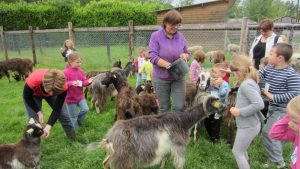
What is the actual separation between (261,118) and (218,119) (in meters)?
1.21

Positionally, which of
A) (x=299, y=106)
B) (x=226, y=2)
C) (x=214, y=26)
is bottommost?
(x=299, y=106)

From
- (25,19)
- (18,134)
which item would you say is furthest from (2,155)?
(25,19)

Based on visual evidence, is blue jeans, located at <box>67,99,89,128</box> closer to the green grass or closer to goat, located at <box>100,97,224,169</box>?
the green grass

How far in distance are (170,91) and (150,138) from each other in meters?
1.20

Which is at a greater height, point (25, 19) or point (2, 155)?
point (25, 19)

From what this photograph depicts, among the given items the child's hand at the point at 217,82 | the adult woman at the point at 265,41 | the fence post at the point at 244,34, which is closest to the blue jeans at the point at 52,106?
the child's hand at the point at 217,82

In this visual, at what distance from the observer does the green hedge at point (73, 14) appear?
73.3 feet

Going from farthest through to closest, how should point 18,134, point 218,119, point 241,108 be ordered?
1. point 18,134
2. point 218,119
3. point 241,108

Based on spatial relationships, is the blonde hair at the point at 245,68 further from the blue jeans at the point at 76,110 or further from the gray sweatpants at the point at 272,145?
the blue jeans at the point at 76,110

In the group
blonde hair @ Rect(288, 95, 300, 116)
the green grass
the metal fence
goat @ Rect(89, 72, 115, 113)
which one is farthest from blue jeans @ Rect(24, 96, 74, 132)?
the metal fence

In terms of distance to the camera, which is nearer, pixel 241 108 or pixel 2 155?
pixel 241 108

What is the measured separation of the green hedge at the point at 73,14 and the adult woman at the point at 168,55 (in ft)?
61.2

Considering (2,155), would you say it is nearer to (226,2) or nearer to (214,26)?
(214,26)

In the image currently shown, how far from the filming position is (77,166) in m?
4.27
